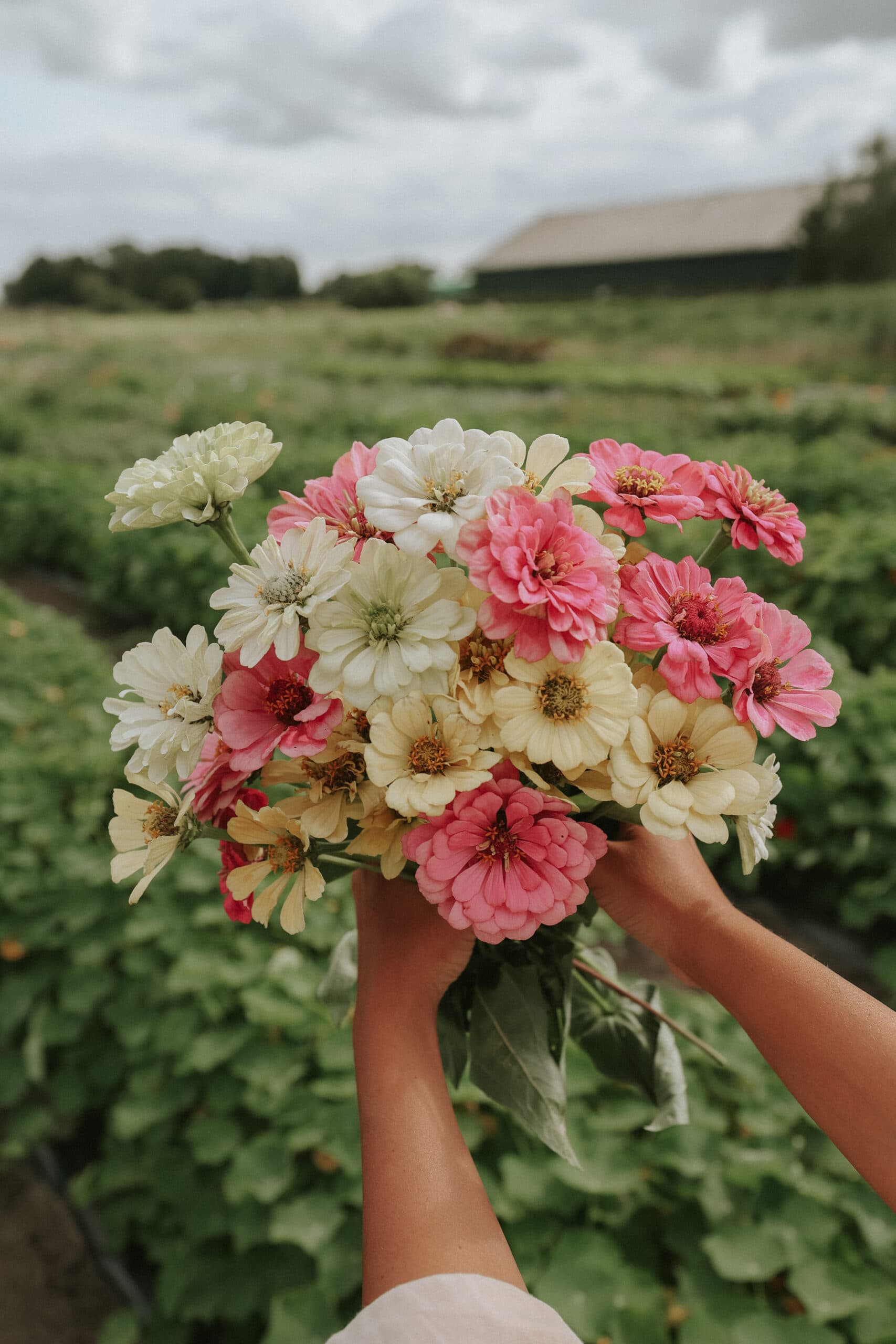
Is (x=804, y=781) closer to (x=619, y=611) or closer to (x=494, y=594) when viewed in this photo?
(x=619, y=611)

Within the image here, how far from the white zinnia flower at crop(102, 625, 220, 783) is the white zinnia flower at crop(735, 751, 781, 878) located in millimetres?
503

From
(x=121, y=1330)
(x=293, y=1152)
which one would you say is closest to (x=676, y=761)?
(x=293, y=1152)

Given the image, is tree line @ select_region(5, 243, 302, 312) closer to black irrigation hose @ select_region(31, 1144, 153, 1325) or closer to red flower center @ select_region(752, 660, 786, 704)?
black irrigation hose @ select_region(31, 1144, 153, 1325)

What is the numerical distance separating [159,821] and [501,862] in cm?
34

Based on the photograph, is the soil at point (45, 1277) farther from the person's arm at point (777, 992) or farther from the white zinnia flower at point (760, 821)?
the white zinnia flower at point (760, 821)

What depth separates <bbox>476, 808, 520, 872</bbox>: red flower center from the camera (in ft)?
2.42

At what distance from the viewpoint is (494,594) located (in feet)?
2.24

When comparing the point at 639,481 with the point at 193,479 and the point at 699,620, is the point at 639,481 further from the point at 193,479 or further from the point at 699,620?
the point at 193,479

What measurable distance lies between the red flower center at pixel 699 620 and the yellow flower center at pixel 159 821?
0.51 m

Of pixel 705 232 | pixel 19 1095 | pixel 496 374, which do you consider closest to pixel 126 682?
pixel 19 1095

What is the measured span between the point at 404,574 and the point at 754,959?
53 cm

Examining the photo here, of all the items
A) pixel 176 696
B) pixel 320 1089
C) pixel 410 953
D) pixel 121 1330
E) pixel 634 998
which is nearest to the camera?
pixel 176 696

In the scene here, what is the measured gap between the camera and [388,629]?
71cm

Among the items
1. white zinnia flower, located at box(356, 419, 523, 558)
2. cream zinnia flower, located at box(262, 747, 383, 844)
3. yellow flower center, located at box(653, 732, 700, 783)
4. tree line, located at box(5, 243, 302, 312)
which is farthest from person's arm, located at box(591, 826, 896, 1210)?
tree line, located at box(5, 243, 302, 312)
